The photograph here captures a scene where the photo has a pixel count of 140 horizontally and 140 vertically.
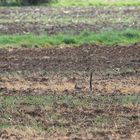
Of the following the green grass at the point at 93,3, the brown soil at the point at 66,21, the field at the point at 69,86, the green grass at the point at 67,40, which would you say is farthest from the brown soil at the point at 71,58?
the green grass at the point at 93,3

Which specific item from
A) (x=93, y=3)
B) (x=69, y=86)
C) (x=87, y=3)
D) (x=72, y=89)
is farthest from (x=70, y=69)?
(x=93, y=3)

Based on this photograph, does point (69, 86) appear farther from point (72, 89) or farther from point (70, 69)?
point (70, 69)

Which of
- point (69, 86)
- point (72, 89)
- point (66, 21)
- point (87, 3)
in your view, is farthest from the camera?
point (87, 3)

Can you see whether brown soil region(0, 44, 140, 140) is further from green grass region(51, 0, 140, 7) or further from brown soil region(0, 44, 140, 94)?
green grass region(51, 0, 140, 7)

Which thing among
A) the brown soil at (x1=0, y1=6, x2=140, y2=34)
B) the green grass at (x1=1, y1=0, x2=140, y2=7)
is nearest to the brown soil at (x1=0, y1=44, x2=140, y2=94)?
A: the brown soil at (x1=0, y1=6, x2=140, y2=34)

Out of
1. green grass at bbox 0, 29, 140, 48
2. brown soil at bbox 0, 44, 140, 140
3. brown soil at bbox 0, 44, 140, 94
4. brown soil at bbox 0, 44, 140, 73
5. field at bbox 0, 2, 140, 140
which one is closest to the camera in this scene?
brown soil at bbox 0, 44, 140, 140

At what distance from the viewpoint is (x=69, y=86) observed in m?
12.6

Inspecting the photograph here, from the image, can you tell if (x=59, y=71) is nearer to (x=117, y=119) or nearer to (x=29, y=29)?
(x=117, y=119)

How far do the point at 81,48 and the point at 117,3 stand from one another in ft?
99.3

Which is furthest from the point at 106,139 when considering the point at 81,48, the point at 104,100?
the point at 81,48

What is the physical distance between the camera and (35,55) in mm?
18250

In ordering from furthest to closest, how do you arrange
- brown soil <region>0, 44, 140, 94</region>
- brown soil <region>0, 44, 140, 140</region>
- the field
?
brown soil <region>0, 44, 140, 94</region> → the field → brown soil <region>0, 44, 140, 140</region>

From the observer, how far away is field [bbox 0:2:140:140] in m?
8.86

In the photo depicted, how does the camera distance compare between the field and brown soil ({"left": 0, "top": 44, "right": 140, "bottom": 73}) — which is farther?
brown soil ({"left": 0, "top": 44, "right": 140, "bottom": 73})
